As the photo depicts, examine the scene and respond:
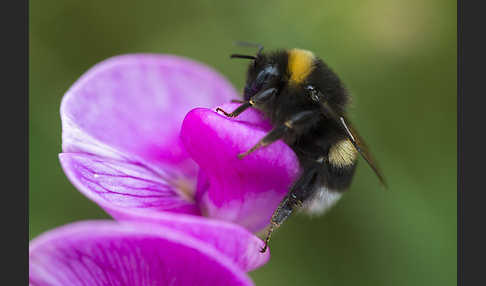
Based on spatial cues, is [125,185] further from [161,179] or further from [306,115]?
[306,115]

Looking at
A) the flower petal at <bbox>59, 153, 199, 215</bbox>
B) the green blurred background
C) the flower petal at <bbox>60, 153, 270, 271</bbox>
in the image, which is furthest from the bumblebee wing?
the green blurred background

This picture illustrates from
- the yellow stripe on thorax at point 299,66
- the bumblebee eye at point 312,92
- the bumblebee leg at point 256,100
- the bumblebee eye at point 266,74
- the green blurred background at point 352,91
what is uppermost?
the yellow stripe on thorax at point 299,66

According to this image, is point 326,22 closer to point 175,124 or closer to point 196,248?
point 175,124

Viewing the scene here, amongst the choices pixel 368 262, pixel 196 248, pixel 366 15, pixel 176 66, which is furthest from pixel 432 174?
pixel 196 248

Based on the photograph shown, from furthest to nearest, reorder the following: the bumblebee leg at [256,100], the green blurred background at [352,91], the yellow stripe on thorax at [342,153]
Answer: the green blurred background at [352,91] < the yellow stripe on thorax at [342,153] < the bumblebee leg at [256,100]

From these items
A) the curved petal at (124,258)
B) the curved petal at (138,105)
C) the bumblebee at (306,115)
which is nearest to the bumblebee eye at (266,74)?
the bumblebee at (306,115)

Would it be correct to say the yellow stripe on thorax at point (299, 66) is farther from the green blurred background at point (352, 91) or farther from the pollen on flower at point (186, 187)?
the green blurred background at point (352, 91)

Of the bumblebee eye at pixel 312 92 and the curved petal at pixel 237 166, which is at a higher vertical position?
the bumblebee eye at pixel 312 92
